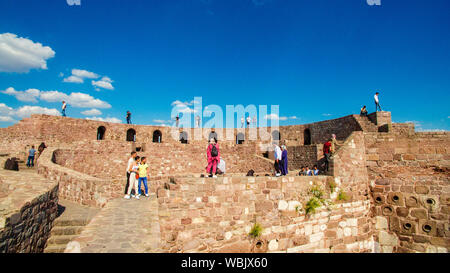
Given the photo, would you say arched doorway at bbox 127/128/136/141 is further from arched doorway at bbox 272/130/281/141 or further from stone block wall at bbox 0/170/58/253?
stone block wall at bbox 0/170/58/253

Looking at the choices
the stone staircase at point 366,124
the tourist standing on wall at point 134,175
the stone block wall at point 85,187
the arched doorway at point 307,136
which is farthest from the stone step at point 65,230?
the arched doorway at point 307,136

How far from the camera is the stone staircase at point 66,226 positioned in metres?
5.92

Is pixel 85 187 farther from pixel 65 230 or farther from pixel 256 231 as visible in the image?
pixel 256 231

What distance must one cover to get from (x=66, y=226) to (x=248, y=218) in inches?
207

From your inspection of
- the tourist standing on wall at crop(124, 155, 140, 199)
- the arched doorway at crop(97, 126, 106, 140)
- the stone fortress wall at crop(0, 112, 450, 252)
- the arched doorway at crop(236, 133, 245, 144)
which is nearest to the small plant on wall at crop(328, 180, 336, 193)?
the stone fortress wall at crop(0, 112, 450, 252)

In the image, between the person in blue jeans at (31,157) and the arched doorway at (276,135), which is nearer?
the person in blue jeans at (31,157)

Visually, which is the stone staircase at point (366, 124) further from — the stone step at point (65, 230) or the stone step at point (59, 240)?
the stone step at point (59, 240)

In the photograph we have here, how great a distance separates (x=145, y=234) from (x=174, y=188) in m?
1.16

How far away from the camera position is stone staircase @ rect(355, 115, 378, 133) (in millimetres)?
15195

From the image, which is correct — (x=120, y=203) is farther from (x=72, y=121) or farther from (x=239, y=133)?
(x=239, y=133)

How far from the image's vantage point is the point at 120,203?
8.27m

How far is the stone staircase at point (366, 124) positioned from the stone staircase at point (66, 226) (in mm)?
16201

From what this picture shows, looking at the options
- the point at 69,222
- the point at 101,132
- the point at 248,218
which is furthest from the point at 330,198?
the point at 101,132
